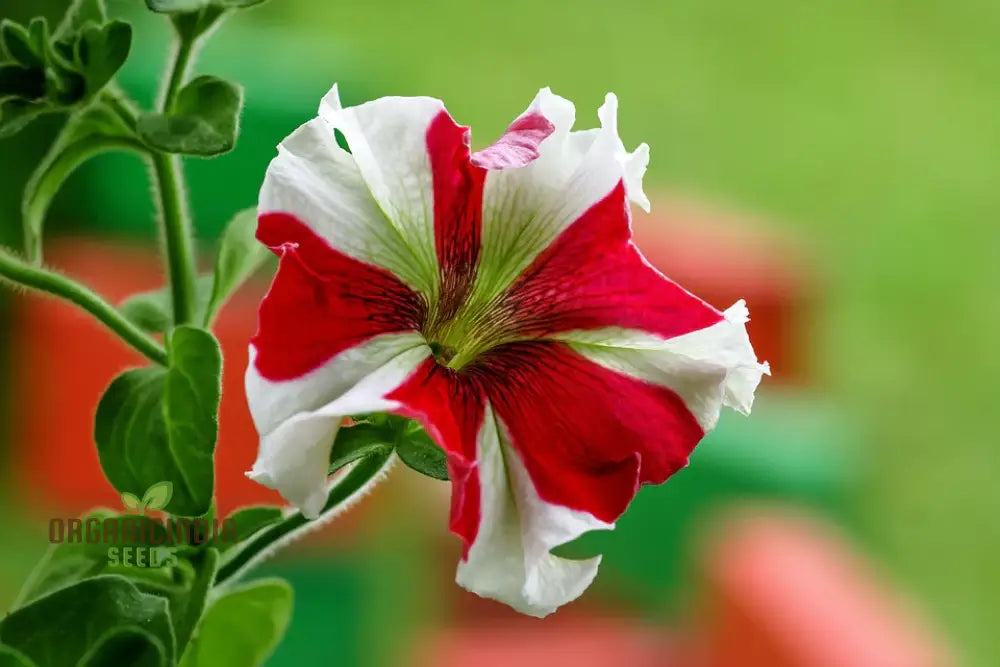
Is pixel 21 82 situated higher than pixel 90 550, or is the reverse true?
pixel 21 82

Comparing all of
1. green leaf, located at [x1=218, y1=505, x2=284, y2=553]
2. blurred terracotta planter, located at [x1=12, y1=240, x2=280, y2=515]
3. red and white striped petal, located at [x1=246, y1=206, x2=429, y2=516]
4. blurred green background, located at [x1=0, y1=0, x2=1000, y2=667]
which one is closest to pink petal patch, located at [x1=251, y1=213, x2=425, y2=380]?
red and white striped petal, located at [x1=246, y1=206, x2=429, y2=516]

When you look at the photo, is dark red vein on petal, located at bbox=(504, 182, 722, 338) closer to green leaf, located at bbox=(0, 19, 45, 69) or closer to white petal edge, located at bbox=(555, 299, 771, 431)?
white petal edge, located at bbox=(555, 299, 771, 431)

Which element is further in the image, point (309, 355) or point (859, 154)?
point (859, 154)

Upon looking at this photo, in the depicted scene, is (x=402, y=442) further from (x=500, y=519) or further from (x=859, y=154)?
(x=859, y=154)

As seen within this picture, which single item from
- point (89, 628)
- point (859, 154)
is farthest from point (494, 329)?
point (859, 154)

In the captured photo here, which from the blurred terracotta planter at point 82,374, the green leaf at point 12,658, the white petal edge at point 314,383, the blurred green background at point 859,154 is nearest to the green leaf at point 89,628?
the green leaf at point 12,658

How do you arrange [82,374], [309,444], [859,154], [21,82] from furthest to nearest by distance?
1. [859,154]
2. [82,374]
3. [21,82]
4. [309,444]

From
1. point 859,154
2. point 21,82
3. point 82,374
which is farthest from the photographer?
point 859,154

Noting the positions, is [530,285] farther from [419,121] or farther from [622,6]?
[622,6]
